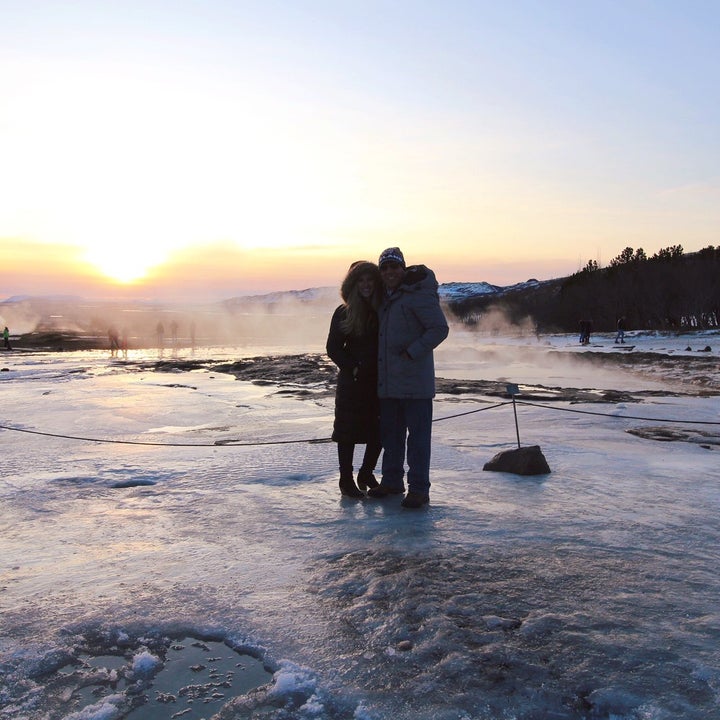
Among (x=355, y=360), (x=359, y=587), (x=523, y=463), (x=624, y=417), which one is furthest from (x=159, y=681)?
(x=624, y=417)

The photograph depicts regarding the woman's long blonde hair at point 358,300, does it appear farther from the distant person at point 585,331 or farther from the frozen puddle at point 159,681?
the distant person at point 585,331

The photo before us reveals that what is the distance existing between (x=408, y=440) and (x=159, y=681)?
8.70 ft

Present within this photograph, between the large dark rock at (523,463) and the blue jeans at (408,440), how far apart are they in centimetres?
124

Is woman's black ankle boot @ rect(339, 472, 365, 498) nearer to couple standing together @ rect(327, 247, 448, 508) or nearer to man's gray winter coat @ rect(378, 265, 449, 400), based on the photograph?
couple standing together @ rect(327, 247, 448, 508)

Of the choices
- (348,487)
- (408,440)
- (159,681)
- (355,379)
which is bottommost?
(159,681)

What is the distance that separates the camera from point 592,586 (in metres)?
3.12

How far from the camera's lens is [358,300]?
4715 millimetres

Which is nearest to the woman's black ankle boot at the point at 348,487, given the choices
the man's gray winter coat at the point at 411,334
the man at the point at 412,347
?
the man at the point at 412,347

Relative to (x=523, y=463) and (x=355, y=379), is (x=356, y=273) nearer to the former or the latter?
(x=355, y=379)

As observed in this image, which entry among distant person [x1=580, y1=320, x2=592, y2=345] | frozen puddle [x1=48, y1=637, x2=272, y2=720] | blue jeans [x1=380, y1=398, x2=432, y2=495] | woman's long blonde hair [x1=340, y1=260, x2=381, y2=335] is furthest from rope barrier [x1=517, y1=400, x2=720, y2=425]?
distant person [x1=580, y1=320, x2=592, y2=345]

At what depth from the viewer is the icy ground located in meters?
2.28

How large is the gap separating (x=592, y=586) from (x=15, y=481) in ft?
15.8

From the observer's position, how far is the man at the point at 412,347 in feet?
14.7

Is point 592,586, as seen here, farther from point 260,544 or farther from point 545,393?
point 545,393
